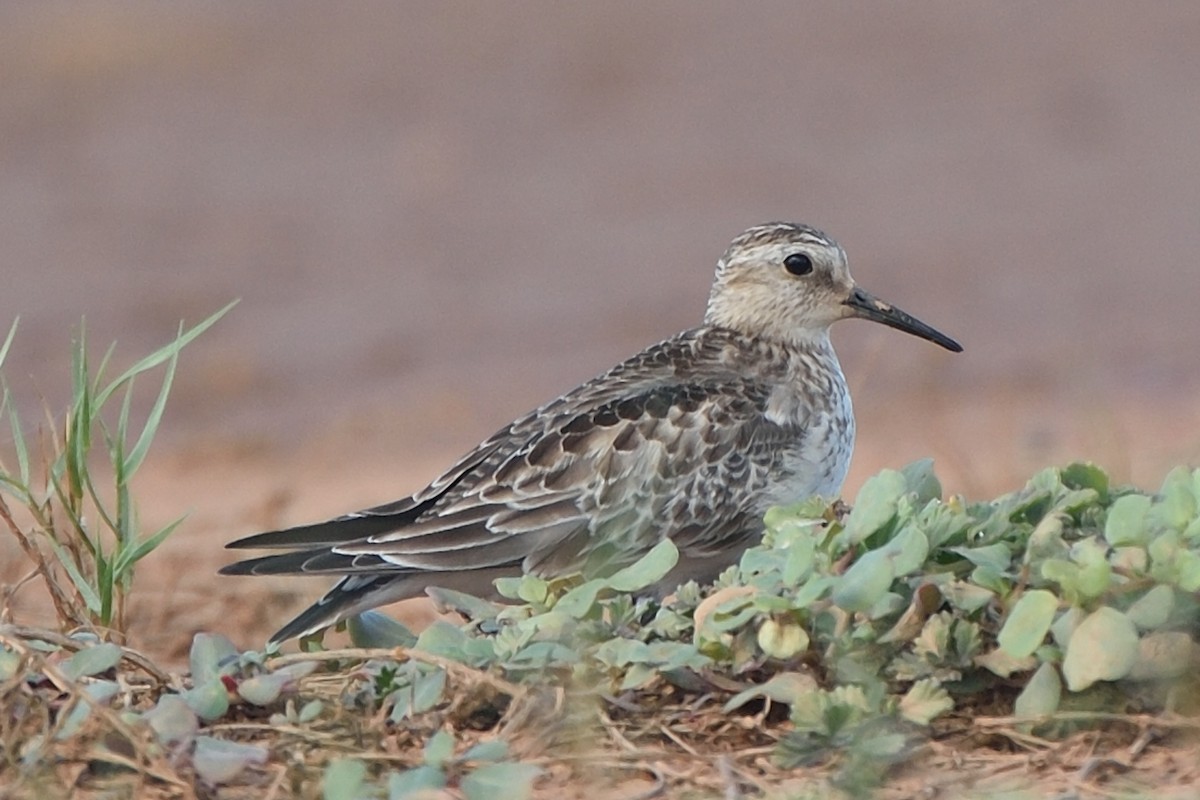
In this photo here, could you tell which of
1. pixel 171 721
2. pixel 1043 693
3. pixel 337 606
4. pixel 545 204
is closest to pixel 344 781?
pixel 171 721

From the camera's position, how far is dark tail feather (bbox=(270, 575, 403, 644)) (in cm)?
603

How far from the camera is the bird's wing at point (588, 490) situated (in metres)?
6.51

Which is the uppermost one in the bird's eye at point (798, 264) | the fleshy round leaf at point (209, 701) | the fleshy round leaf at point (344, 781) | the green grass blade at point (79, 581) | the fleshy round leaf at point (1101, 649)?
the bird's eye at point (798, 264)

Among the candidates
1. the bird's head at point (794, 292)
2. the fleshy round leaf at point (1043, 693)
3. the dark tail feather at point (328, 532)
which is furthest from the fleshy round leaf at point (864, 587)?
the bird's head at point (794, 292)

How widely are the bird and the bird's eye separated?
534 millimetres

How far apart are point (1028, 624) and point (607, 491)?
8.26 ft

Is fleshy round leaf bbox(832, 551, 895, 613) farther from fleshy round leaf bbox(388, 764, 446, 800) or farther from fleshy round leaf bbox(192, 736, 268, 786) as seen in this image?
fleshy round leaf bbox(192, 736, 268, 786)

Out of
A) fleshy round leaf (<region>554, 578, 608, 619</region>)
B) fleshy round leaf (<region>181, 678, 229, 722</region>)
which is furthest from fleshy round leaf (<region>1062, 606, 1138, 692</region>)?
fleshy round leaf (<region>181, 678, 229, 722</region>)

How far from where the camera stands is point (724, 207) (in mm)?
15797

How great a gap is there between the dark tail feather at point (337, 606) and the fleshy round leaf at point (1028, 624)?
7.37ft

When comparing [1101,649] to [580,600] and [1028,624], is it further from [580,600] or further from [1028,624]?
[580,600]

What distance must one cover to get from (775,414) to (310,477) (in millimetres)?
4121

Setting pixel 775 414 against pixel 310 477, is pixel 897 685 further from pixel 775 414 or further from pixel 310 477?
pixel 310 477

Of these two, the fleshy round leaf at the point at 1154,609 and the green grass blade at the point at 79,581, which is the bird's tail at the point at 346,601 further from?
the fleshy round leaf at the point at 1154,609
